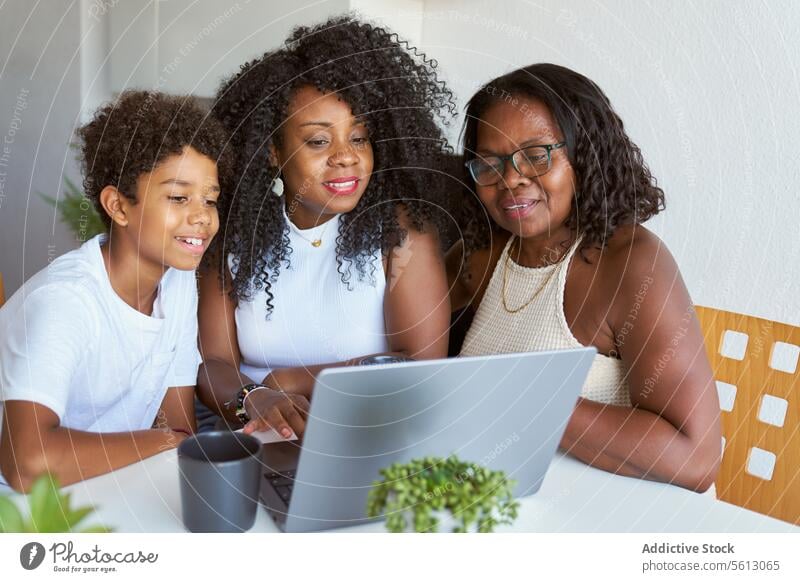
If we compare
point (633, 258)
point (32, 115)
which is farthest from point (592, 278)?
point (32, 115)

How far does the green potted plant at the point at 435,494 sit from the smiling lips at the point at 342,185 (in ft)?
1.28

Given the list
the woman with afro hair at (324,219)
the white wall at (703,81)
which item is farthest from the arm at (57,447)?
the white wall at (703,81)

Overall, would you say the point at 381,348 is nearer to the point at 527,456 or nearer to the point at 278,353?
the point at 278,353

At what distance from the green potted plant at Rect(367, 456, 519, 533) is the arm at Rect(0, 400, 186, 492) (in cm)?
22

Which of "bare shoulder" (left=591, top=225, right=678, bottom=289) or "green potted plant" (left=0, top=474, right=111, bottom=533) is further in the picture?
"bare shoulder" (left=591, top=225, right=678, bottom=289)

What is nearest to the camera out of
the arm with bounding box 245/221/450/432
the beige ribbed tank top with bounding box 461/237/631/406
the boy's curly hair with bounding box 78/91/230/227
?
the boy's curly hair with bounding box 78/91/230/227

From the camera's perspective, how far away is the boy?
507 millimetres

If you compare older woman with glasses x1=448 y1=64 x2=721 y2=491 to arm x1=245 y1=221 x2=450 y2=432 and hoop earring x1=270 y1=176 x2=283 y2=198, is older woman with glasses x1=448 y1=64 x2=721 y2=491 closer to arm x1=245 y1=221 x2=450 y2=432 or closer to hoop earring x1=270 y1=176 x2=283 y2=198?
arm x1=245 y1=221 x2=450 y2=432

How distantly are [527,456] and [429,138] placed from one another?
38cm

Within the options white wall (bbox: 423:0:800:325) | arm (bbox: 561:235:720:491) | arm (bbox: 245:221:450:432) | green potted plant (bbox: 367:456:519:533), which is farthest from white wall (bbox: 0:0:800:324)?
green potted plant (bbox: 367:456:519:533)

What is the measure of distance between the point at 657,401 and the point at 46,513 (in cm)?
45

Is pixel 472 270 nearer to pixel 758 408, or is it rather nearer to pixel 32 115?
pixel 758 408

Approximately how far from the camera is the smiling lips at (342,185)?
27.8 inches
